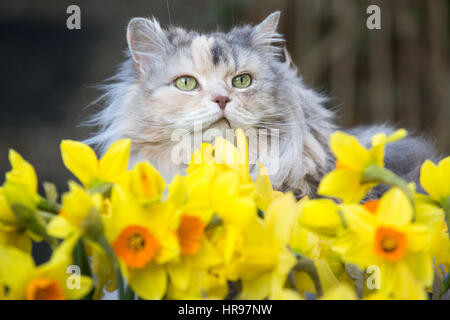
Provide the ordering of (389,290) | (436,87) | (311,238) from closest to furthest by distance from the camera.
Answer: (389,290)
(311,238)
(436,87)

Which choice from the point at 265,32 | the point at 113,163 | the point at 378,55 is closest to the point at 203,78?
the point at 265,32

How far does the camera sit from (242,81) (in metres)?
1.45

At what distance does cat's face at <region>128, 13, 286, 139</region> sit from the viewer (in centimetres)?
133

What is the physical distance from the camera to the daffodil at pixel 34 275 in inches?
17.6

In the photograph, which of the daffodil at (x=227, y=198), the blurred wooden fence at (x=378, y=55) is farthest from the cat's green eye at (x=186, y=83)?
the blurred wooden fence at (x=378, y=55)

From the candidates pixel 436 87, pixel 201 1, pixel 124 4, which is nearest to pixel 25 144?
pixel 124 4

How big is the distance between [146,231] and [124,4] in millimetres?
3247

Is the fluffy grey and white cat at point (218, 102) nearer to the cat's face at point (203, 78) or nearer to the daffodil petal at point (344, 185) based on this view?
the cat's face at point (203, 78)

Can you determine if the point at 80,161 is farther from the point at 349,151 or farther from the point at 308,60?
the point at 308,60

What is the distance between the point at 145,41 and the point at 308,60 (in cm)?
198

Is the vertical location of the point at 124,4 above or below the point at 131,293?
above

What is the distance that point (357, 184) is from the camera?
53cm
